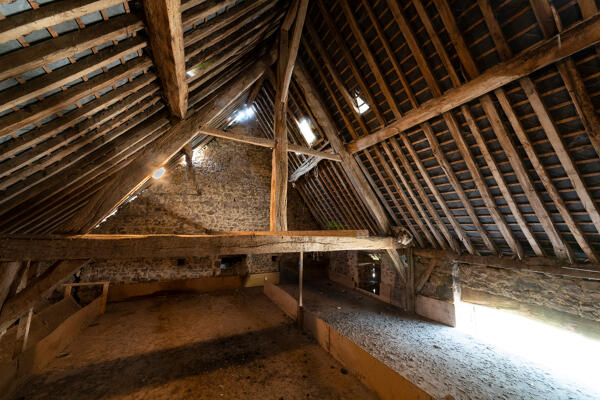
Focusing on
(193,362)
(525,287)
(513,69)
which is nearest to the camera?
(513,69)

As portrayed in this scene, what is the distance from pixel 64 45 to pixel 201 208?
693cm

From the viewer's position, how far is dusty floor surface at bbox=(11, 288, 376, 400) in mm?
3275

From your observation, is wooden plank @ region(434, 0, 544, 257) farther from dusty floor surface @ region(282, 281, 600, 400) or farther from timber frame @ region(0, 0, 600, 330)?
dusty floor surface @ region(282, 281, 600, 400)

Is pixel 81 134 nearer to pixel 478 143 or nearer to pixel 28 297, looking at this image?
pixel 28 297

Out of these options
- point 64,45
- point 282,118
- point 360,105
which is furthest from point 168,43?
point 360,105

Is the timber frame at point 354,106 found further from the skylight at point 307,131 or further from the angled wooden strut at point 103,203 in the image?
the skylight at point 307,131

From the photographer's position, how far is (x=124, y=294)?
7.00 m

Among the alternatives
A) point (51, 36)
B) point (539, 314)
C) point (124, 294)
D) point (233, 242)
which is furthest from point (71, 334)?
point (539, 314)

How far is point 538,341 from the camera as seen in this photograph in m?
4.64

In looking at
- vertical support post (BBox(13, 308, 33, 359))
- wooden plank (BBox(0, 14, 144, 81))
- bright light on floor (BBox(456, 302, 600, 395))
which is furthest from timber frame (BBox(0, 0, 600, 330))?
bright light on floor (BBox(456, 302, 600, 395))

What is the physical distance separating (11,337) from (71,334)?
88 cm

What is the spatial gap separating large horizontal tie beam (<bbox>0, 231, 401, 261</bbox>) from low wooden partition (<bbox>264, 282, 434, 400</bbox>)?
1.69 metres

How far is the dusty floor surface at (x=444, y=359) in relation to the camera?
11.1 feet

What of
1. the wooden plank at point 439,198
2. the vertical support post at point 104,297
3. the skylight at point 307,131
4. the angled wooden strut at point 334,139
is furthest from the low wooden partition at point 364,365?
the vertical support post at point 104,297
